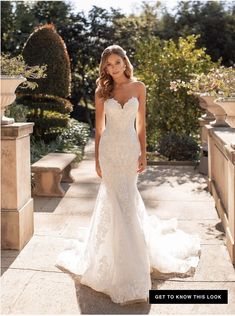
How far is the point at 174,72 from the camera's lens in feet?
39.2

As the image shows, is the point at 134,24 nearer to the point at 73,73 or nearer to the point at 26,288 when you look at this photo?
the point at 73,73

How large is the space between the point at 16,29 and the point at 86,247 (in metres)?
17.3

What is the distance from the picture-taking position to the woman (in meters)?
3.79

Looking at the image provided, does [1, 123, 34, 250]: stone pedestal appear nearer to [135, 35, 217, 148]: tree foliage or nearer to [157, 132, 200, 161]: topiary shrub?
[157, 132, 200, 161]: topiary shrub

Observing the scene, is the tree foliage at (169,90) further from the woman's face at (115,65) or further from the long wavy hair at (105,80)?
the woman's face at (115,65)

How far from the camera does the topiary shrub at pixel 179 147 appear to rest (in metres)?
11.4

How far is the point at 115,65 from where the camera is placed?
13.0ft

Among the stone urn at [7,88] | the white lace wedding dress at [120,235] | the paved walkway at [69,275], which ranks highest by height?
the stone urn at [7,88]

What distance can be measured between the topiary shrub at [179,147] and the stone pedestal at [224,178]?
3.32 m

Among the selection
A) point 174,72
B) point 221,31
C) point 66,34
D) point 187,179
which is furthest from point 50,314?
point 221,31

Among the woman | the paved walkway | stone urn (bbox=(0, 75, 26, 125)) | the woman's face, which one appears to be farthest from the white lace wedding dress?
stone urn (bbox=(0, 75, 26, 125))

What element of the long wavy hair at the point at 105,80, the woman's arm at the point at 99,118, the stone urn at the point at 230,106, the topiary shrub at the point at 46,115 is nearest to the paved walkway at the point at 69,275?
the woman's arm at the point at 99,118

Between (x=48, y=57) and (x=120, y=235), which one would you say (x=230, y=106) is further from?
(x=48, y=57)

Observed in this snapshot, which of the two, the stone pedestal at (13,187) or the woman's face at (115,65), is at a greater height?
the woman's face at (115,65)
